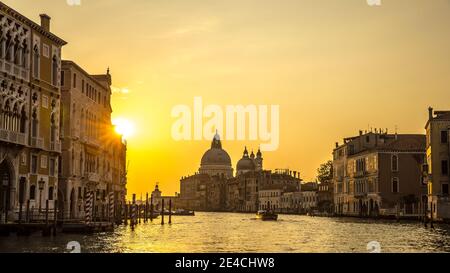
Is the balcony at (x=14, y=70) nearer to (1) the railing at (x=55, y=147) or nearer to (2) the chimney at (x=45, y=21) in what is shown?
(2) the chimney at (x=45, y=21)

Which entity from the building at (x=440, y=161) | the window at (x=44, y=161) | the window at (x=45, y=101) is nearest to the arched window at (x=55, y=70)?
the window at (x=45, y=101)

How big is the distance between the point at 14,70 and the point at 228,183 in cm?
12808

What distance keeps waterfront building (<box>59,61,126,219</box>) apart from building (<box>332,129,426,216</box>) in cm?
2516

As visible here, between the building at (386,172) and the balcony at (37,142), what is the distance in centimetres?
3723

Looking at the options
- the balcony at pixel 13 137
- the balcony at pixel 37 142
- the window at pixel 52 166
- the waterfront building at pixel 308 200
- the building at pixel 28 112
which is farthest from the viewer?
the waterfront building at pixel 308 200

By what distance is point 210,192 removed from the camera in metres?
170

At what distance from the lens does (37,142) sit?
3275cm

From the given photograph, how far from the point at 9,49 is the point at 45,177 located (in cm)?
662

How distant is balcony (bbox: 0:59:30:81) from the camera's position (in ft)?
97.6

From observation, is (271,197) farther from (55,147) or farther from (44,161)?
(44,161)

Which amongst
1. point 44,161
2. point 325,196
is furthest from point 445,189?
point 325,196

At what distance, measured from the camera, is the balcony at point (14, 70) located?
2973 cm
